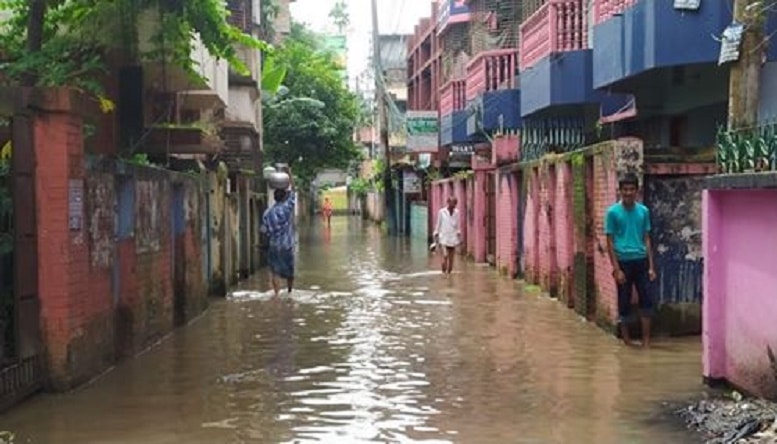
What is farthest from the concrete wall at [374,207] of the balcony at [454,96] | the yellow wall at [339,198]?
the yellow wall at [339,198]

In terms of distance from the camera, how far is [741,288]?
25.5 ft

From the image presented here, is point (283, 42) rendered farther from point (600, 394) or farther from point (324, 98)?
point (600, 394)

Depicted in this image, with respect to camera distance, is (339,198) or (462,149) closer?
(462,149)

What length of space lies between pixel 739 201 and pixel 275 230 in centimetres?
968

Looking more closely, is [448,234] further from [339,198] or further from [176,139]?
[339,198]

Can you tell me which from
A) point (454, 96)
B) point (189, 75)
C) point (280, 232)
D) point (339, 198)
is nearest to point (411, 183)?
point (454, 96)

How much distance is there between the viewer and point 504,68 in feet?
78.5

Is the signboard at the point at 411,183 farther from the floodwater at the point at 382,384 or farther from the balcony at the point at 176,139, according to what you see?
the balcony at the point at 176,139

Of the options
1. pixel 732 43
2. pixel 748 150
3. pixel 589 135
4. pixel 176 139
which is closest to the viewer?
pixel 748 150

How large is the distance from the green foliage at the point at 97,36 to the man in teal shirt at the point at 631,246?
467 centimetres

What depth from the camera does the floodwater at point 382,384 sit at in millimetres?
6953

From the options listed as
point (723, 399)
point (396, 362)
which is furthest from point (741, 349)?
point (396, 362)

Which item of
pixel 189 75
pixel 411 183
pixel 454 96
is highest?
pixel 454 96

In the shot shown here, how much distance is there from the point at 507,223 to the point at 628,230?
10.1 meters
